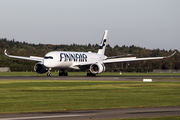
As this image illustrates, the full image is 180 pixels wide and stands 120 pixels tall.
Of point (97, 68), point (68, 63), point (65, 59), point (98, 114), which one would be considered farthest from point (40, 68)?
point (98, 114)

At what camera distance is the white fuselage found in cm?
6506

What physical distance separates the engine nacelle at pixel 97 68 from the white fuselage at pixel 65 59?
148 inches

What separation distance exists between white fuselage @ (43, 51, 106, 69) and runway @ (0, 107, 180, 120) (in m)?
44.8

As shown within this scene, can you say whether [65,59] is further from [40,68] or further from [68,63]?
[40,68]

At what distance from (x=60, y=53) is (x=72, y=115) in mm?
49465

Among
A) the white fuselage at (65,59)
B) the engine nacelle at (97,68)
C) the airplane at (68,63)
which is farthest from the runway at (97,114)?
the engine nacelle at (97,68)

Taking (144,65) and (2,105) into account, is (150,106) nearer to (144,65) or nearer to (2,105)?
(2,105)

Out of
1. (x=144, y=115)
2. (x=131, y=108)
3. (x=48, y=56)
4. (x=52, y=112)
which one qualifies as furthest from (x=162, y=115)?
(x=48, y=56)

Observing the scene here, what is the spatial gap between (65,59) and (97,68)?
6.27m

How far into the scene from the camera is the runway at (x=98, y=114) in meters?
17.7

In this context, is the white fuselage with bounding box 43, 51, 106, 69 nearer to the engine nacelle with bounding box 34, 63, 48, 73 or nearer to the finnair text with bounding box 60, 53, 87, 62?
the finnair text with bounding box 60, 53, 87, 62

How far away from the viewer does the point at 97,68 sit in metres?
68.1

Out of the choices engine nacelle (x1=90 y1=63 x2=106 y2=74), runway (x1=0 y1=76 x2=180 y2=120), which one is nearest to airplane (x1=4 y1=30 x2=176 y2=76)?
engine nacelle (x1=90 y1=63 x2=106 y2=74)

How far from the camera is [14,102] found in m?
24.5
